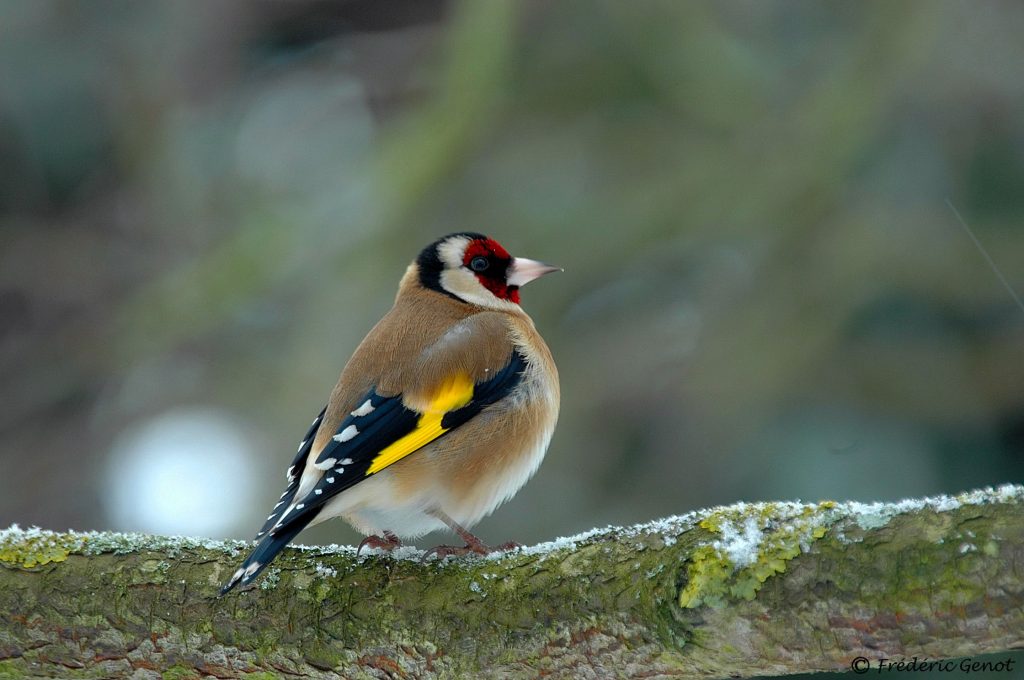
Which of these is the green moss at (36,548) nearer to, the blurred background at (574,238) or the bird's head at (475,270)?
the bird's head at (475,270)

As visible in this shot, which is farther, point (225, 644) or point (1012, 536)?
point (225, 644)

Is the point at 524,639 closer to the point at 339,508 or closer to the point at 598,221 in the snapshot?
the point at 339,508

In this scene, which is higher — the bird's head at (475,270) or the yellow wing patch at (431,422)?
the bird's head at (475,270)

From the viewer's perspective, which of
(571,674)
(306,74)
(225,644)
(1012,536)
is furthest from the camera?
(306,74)

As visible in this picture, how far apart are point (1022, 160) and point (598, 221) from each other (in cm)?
262

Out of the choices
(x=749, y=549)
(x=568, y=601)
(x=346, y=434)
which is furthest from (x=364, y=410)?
(x=749, y=549)

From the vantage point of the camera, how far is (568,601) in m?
2.62

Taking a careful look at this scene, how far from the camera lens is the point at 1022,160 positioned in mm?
7094

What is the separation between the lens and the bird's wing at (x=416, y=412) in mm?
3207

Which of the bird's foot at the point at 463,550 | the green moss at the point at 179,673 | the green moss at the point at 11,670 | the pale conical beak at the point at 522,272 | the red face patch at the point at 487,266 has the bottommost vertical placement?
the bird's foot at the point at 463,550

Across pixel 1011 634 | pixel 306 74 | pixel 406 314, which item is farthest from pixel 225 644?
pixel 306 74

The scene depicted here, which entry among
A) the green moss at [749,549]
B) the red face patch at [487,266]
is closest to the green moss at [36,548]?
the green moss at [749,549]

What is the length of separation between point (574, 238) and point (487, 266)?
2544 mm

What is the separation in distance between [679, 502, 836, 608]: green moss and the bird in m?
0.93
